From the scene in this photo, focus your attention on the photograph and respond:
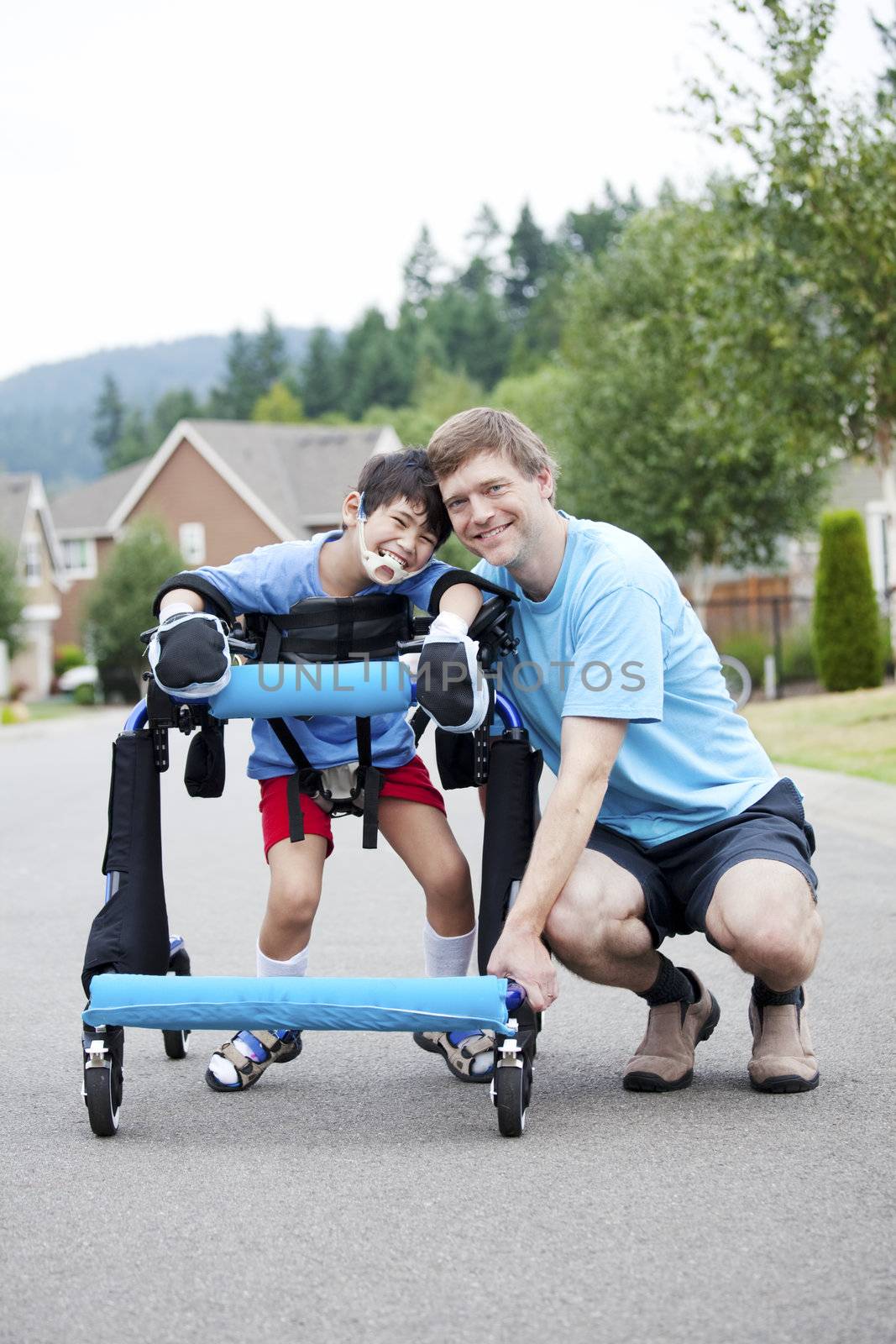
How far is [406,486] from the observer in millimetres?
4168

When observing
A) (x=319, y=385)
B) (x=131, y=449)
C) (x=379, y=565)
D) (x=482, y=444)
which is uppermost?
(x=319, y=385)

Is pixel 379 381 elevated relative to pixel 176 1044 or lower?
elevated

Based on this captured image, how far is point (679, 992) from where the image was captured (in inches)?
172

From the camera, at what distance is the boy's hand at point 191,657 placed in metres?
3.79

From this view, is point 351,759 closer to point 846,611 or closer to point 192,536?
point 846,611

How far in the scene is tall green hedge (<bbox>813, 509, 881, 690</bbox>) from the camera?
22469 mm

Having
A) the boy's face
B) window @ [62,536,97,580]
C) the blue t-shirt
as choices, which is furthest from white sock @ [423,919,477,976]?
window @ [62,536,97,580]

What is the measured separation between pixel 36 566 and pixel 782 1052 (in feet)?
184

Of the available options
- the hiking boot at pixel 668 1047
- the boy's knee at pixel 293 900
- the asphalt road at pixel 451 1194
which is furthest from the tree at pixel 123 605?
the hiking boot at pixel 668 1047

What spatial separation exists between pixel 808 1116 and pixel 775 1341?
4.38 feet

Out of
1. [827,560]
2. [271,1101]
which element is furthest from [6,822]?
[827,560]

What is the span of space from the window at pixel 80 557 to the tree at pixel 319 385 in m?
57.2

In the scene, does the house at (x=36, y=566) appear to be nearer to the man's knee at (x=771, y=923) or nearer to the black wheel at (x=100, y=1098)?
the black wheel at (x=100, y=1098)

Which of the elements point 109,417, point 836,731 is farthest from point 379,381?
point 836,731
